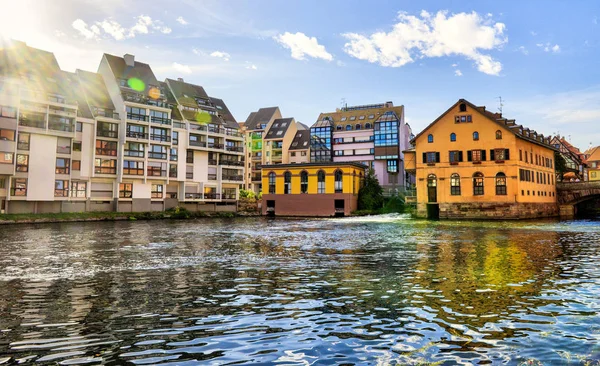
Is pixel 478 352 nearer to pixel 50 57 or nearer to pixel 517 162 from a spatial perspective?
pixel 517 162

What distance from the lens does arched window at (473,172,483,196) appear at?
2361 inches

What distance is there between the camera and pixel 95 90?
6781cm

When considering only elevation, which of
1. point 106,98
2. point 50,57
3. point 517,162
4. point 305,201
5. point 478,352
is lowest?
point 478,352

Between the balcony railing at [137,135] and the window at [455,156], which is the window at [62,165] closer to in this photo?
the balcony railing at [137,135]

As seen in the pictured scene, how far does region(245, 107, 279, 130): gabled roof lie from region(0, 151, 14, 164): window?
65.4m

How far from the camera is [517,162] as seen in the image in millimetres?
58250

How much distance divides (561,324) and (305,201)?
6861 centimetres

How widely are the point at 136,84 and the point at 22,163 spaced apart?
23271 mm

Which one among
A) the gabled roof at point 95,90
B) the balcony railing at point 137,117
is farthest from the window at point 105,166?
the gabled roof at point 95,90

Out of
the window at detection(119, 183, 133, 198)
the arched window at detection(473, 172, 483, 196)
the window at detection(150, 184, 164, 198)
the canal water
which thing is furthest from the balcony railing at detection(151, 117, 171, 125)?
the canal water

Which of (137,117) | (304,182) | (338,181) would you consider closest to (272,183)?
(304,182)

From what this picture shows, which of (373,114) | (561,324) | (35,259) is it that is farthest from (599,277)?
(373,114)

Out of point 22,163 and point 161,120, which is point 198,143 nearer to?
point 161,120

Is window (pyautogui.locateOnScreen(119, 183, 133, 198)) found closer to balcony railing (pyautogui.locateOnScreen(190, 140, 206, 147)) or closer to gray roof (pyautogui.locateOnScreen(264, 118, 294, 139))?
balcony railing (pyautogui.locateOnScreen(190, 140, 206, 147))
